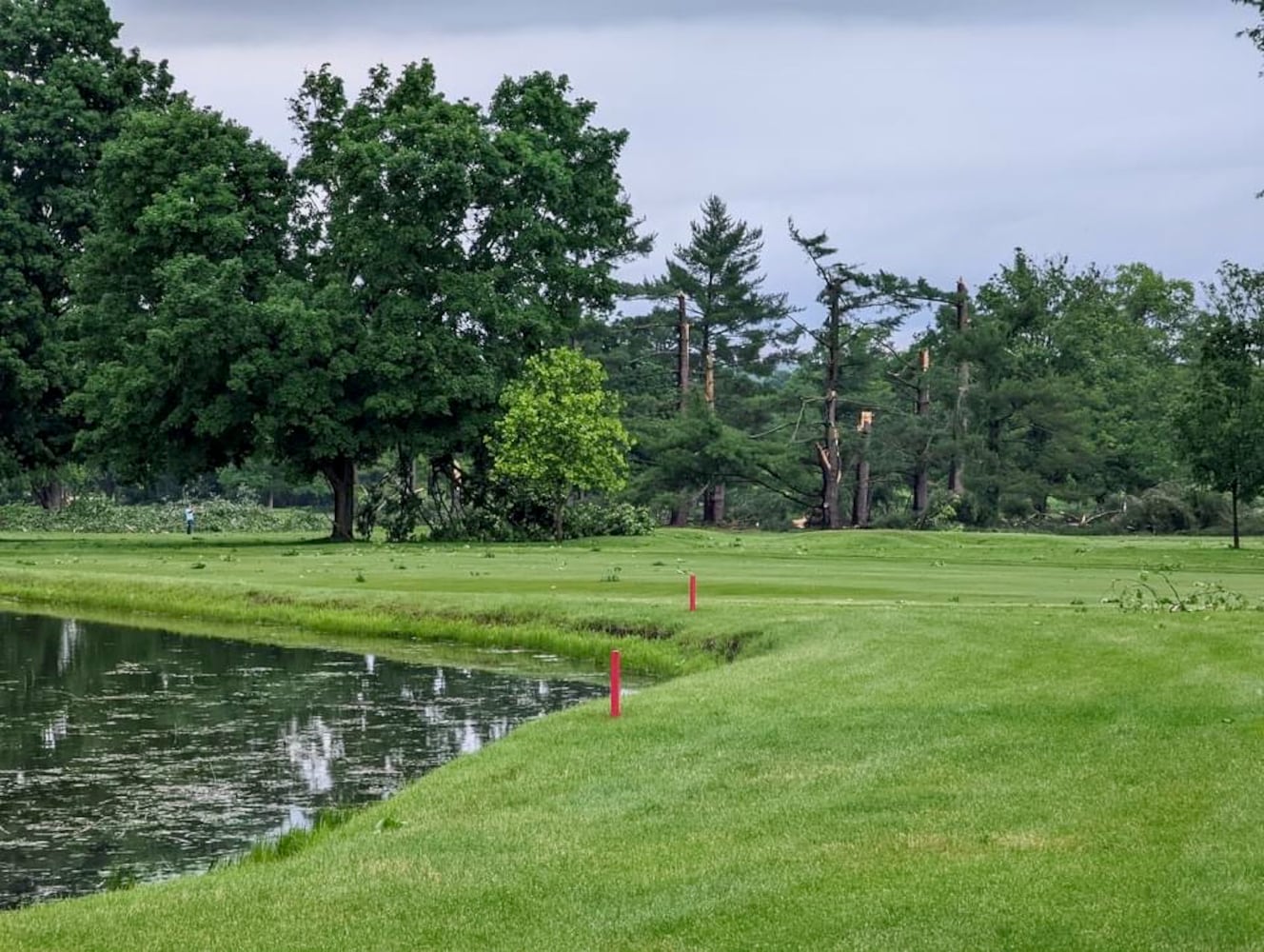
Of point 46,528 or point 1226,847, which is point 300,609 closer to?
point 1226,847

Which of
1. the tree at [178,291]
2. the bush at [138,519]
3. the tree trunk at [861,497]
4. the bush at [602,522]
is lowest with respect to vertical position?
the bush at [138,519]

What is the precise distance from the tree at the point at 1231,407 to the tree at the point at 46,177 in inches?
1645

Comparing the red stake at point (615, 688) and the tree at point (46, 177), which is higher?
the tree at point (46, 177)

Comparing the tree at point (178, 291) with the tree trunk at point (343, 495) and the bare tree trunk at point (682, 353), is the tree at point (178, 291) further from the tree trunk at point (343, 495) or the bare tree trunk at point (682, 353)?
the bare tree trunk at point (682, 353)

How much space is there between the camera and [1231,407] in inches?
2255

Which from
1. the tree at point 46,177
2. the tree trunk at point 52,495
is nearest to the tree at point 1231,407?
the tree at point 46,177

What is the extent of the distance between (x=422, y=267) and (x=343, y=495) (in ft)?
30.1

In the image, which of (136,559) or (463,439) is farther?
(463,439)

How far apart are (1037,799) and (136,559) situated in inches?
1732

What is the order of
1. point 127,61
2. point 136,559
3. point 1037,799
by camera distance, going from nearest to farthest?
1. point 1037,799
2. point 136,559
3. point 127,61

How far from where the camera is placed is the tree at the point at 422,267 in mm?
61844

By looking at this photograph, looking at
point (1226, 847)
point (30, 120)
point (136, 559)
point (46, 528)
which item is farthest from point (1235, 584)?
point (46, 528)

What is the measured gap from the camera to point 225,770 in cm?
2159

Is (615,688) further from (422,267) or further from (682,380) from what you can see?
(682,380)
